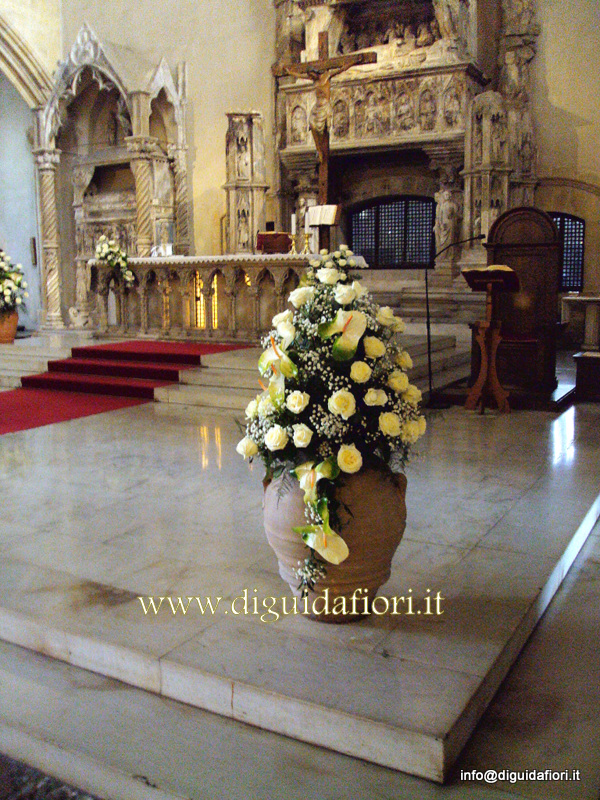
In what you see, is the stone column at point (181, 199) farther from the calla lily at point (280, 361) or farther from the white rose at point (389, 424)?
the white rose at point (389, 424)

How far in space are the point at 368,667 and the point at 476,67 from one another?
10.1 meters

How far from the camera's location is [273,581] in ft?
9.59

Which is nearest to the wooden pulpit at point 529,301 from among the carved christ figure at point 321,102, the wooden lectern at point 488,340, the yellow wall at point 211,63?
the wooden lectern at point 488,340

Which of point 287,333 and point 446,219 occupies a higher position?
point 446,219

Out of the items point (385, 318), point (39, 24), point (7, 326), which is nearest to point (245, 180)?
point (7, 326)

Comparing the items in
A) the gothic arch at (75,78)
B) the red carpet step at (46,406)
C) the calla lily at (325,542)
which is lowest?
the red carpet step at (46,406)

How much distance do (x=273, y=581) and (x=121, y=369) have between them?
5057mm

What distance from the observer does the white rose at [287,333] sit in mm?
2410

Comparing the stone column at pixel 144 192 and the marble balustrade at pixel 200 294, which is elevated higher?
the stone column at pixel 144 192

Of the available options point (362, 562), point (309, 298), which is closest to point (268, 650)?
point (362, 562)

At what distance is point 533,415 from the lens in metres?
6.29

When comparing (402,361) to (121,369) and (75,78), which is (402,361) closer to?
(121,369)

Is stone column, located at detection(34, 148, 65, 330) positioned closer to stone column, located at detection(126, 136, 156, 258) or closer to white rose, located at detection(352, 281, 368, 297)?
stone column, located at detection(126, 136, 156, 258)

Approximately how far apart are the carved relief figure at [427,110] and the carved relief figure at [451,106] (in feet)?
0.56
